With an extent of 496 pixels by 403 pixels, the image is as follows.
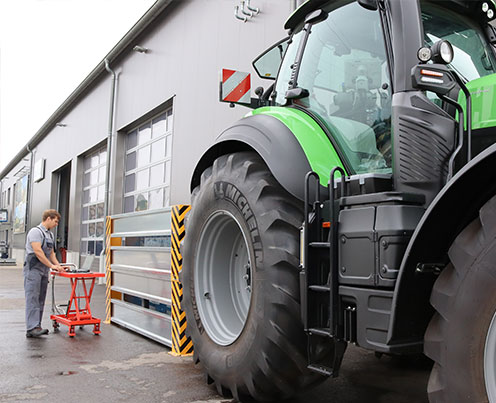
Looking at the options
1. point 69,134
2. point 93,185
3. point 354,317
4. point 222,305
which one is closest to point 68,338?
point 222,305

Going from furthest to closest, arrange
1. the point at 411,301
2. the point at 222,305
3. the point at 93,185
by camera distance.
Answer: the point at 93,185, the point at 222,305, the point at 411,301

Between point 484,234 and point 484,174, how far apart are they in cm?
26

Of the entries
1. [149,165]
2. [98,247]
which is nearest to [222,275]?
[149,165]

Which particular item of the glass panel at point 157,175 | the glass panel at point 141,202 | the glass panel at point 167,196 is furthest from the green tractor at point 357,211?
the glass panel at point 141,202

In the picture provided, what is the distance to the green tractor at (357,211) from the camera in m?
2.14

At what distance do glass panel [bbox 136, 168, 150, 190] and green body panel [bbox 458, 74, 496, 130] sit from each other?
1103 centimetres

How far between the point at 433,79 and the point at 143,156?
462 inches

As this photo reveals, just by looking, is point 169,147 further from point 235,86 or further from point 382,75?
point 382,75

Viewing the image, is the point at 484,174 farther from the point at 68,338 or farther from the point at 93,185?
the point at 93,185

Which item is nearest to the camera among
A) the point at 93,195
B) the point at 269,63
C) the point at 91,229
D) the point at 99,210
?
the point at 269,63

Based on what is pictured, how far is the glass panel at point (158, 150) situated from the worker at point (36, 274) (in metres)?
5.87

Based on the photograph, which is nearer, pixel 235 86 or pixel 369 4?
pixel 369 4

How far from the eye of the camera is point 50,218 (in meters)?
6.98

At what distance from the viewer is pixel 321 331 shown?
2773 millimetres
